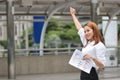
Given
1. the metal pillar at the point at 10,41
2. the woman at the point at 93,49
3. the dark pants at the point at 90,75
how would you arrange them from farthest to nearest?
the metal pillar at the point at 10,41 → the dark pants at the point at 90,75 → the woman at the point at 93,49

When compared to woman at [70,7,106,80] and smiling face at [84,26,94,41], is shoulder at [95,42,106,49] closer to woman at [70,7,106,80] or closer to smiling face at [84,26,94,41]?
woman at [70,7,106,80]

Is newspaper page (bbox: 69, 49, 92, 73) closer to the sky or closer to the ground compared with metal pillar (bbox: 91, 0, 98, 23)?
closer to the ground

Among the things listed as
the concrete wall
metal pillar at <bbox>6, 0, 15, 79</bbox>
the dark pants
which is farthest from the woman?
the concrete wall

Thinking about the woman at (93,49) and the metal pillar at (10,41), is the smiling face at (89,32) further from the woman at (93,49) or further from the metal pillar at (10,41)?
the metal pillar at (10,41)

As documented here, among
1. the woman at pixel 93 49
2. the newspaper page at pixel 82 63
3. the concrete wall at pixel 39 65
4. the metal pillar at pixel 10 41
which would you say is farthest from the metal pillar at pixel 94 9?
the newspaper page at pixel 82 63

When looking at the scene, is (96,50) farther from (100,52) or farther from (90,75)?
(90,75)

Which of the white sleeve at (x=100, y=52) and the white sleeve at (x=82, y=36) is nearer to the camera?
the white sleeve at (x=100, y=52)

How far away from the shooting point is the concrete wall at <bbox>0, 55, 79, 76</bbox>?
17703 millimetres

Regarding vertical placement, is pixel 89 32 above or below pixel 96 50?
above

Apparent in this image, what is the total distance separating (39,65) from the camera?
18.3 metres

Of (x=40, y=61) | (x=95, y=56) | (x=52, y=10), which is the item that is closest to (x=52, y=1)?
(x=52, y=10)

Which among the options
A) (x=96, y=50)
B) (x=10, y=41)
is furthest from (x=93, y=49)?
(x=10, y=41)

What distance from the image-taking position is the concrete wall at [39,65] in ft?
58.1

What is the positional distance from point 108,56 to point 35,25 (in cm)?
570
